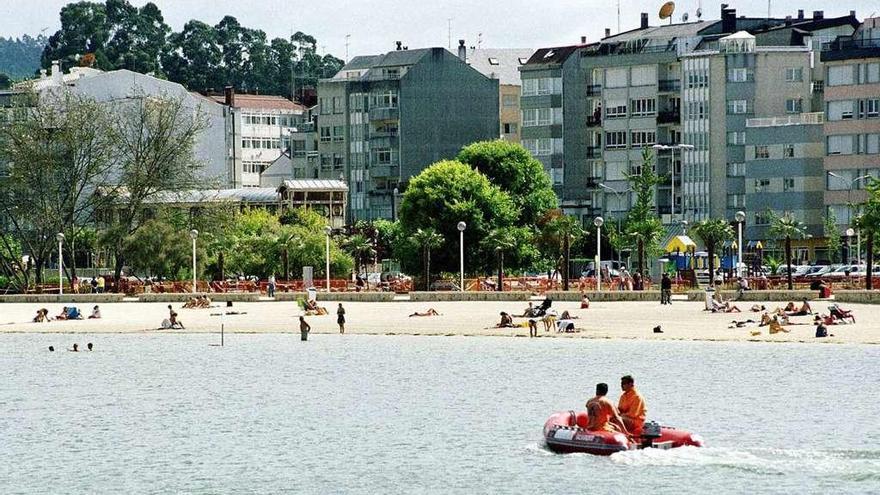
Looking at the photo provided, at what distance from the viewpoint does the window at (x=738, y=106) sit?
140250 millimetres

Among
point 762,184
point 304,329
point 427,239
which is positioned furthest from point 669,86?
point 304,329

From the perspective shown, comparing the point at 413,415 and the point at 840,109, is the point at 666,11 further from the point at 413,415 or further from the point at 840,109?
the point at 413,415

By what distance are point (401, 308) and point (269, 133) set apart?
105 meters

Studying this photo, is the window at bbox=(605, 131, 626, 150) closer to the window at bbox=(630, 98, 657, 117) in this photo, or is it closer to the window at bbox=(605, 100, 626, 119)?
the window at bbox=(605, 100, 626, 119)

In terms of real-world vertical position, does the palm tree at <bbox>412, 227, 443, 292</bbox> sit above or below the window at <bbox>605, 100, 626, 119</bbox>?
below

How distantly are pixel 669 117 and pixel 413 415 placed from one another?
9373cm

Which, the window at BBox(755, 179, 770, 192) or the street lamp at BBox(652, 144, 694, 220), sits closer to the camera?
the street lamp at BBox(652, 144, 694, 220)

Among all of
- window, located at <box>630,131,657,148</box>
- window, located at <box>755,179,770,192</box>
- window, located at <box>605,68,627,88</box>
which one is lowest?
window, located at <box>755,179,770,192</box>

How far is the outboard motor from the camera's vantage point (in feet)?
144

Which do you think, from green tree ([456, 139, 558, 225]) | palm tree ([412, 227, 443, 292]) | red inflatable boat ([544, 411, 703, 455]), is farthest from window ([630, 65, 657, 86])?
red inflatable boat ([544, 411, 703, 455])

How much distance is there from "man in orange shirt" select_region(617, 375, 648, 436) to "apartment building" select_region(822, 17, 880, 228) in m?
87.0

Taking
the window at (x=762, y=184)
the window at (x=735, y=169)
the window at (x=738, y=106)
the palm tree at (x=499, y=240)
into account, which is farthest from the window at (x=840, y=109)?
the palm tree at (x=499, y=240)

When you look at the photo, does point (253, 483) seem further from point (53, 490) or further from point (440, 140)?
point (440, 140)

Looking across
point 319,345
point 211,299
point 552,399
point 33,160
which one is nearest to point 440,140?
point 33,160
